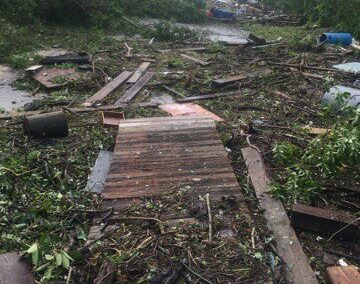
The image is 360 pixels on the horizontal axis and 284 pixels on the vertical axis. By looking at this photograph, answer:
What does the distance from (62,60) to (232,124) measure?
16.6 feet

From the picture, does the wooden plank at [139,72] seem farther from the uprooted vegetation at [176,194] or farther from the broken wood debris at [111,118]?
the broken wood debris at [111,118]

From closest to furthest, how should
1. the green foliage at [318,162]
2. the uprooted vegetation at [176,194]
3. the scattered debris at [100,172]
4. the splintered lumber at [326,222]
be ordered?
the uprooted vegetation at [176,194], the splintered lumber at [326,222], the green foliage at [318,162], the scattered debris at [100,172]

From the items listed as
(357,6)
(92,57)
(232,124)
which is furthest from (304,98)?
(357,6)

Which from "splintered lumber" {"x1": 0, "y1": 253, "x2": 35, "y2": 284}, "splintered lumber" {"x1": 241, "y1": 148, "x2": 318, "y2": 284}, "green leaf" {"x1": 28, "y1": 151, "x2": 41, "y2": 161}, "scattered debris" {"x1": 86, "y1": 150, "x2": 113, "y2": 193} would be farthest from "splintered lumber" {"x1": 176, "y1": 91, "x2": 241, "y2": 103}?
"splintered lumber" {"x1": 0, "y1": 253, "x2": 35, "y2": 284}

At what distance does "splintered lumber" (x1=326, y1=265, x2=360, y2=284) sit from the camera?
2.99m

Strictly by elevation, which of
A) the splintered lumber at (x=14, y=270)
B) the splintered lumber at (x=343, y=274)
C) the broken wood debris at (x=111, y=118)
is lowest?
the broken wood debris at (x=111, y=118)

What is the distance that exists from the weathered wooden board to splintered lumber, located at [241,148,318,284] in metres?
2.00

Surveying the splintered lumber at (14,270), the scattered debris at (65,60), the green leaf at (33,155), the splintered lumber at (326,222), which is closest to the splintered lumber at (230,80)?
the scattered debris at (65,60)

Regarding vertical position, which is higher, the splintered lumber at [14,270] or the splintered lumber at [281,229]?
the splintered lumber at [14,270]

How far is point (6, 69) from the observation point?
28.5 feet

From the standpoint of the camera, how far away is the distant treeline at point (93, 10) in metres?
11.3

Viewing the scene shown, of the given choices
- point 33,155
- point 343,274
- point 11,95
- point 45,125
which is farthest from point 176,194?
point 11,95

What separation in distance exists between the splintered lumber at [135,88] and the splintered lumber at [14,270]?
448cm

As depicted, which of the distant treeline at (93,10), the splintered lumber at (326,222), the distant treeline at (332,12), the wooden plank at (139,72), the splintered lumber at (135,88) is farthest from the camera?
the distant treeline at (332,12)
